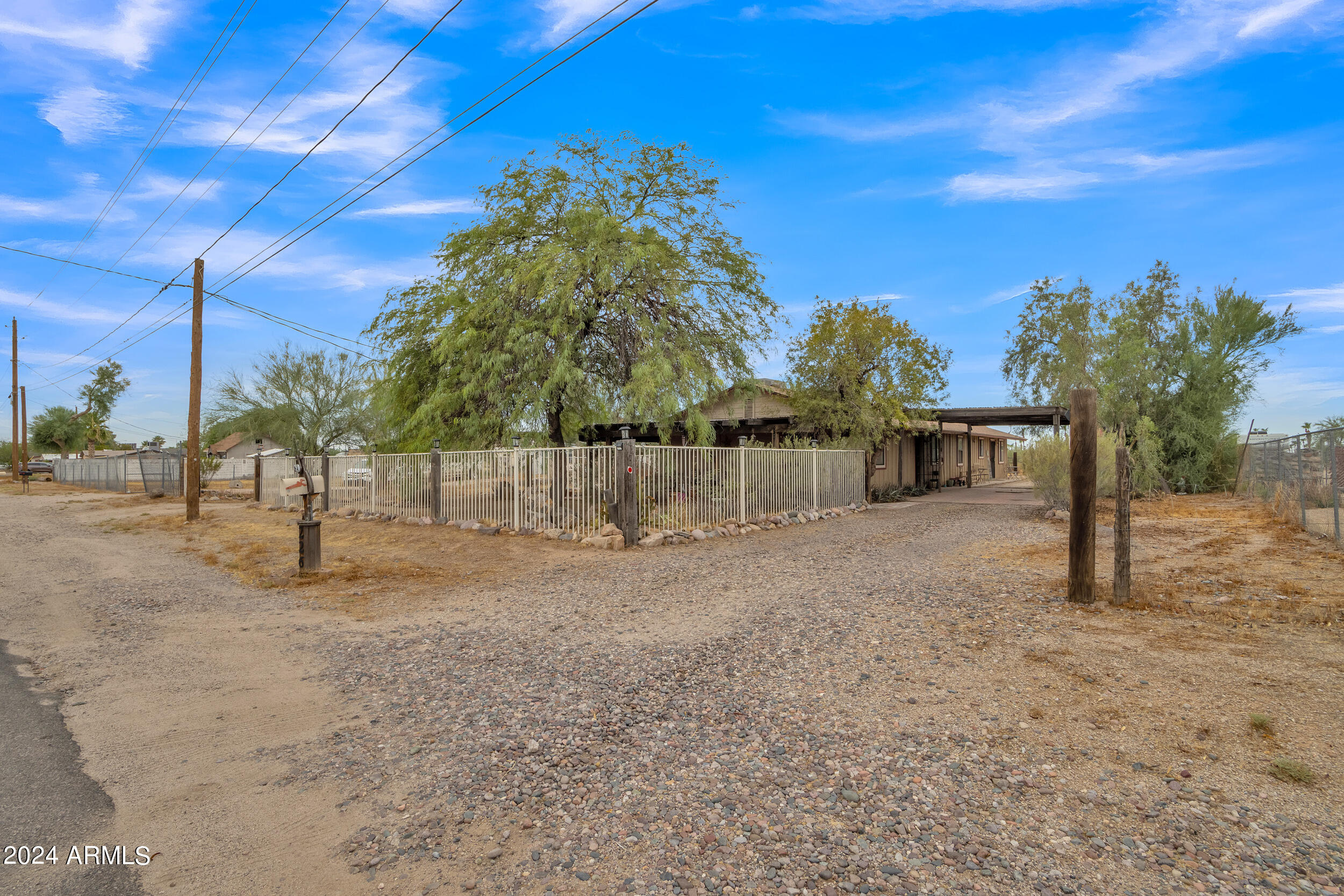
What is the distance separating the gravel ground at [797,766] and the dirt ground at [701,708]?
2 centimetres

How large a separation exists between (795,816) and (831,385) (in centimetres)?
1809

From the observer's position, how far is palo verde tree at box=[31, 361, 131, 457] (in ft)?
206

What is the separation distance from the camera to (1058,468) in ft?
52.6

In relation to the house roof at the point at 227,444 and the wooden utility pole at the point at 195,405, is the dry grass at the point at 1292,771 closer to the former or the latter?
the wooden utility pole at the point at 195,405

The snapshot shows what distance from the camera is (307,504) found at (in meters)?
9.99

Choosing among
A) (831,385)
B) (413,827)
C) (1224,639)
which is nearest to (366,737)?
(413,827)

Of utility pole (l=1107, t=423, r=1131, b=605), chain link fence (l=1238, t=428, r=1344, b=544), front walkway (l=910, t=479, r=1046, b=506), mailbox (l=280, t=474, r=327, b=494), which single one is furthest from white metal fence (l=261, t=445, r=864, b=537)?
chain link fence (l=1238, t=428, r=1344, b=544)

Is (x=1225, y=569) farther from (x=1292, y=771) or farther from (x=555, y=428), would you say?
(x=555, y=428)

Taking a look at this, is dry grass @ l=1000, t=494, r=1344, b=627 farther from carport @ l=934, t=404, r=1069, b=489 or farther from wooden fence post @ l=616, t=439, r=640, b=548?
carport @ l=934, t=404, r=1069, b=489

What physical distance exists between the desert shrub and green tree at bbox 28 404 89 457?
248ft

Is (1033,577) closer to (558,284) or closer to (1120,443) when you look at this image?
(1120,443)

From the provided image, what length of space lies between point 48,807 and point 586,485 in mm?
9470

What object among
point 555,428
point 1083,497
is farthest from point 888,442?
point 1083,497

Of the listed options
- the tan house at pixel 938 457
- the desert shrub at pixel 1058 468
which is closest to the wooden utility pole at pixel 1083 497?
the desert shrub at pixel 1058 468
